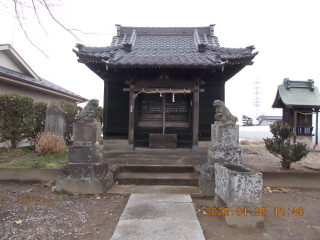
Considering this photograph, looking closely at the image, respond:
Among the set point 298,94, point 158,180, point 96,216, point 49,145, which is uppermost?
point 298,94

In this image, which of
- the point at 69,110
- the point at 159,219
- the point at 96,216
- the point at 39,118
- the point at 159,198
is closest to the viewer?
the point at 159,219

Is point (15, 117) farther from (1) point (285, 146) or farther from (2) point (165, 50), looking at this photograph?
(1) point (285, 146)

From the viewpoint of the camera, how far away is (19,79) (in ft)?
31.9

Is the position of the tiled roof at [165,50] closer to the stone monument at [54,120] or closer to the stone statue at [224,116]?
the stone monument at [54,120]

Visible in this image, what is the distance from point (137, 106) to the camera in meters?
8.33

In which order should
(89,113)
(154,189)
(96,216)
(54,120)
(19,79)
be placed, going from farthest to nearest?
(19,79) → (54,120) → (154,189) → (89,113) → (96,216)

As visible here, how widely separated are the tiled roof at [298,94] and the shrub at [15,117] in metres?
12.3

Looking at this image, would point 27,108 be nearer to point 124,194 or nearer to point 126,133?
point 126,133

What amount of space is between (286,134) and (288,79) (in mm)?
8387

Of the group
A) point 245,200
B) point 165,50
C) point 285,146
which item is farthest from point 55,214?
point 165,50

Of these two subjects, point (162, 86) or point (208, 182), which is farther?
point (162, 86)

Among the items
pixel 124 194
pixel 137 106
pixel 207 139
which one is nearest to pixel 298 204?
pixel 124 194

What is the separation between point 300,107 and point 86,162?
1129cm
